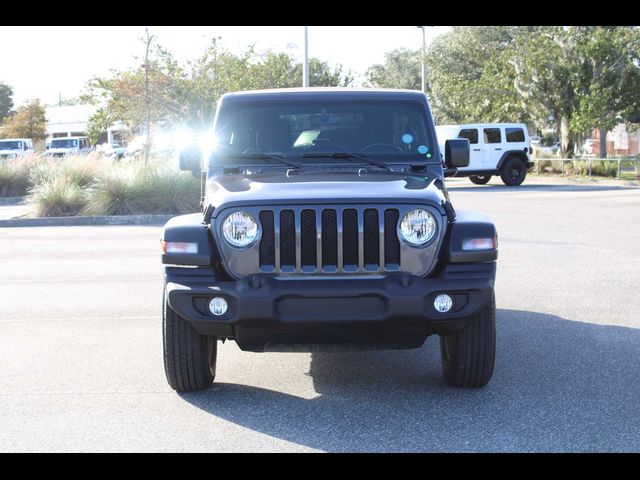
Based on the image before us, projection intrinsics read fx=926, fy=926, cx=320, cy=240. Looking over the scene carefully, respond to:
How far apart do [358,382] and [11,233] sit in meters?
12.4

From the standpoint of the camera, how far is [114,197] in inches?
760

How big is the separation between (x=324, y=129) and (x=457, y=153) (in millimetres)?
1018

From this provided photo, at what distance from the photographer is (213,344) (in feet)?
18.9

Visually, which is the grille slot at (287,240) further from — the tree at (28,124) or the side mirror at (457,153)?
the tree at (28,124)

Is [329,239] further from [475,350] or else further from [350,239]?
[475,350]

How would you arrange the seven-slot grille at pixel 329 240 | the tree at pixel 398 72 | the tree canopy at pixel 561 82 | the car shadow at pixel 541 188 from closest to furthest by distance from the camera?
the seven-slot grille at pixel 329 240
the car shadow at pixel 541 188
the tree canopy at pixel 561 82
the tree at pixel 398 72

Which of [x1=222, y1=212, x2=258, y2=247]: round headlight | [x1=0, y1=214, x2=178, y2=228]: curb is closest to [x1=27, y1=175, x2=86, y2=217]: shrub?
[x1=0, y1=214, x2=178, y2=228]: curb

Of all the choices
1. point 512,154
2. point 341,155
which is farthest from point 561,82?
point 341,155

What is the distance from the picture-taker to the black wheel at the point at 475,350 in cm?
541

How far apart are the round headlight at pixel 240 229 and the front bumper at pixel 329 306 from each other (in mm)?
213

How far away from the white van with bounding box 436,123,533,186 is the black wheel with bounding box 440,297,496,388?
23026mm

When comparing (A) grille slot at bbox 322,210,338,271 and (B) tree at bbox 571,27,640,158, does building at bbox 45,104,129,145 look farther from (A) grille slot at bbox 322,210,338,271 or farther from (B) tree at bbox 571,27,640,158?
(A) grille slot at bbox 322,210,338,271

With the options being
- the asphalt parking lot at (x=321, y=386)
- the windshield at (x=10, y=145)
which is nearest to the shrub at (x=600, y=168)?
the asphalt parking lot at (x=321, y=386)

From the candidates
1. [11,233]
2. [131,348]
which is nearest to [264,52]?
[11,233]
